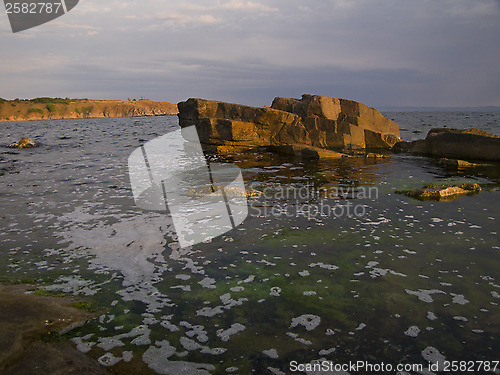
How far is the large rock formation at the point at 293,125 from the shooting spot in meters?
25.3

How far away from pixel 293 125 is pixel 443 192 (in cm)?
1701

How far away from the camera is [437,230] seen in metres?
7.38

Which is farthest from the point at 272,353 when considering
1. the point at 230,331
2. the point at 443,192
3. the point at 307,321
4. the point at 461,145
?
the point at 461,145

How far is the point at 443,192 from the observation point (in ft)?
34.2

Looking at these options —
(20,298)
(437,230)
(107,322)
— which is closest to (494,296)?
(437,230)

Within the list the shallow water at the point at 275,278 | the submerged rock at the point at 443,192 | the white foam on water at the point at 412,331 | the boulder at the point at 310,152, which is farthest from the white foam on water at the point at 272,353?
the boulder at the point at 310,152

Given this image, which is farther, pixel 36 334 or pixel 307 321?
pixel 307 321

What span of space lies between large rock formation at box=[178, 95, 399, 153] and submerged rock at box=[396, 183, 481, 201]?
15.7 meters

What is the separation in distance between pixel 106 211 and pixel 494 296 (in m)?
9.08

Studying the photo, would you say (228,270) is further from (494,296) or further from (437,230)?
(437,230)

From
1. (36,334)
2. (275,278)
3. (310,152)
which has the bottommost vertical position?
(275,278)

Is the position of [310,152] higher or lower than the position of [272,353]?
higher

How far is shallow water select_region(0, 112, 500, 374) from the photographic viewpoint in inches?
144

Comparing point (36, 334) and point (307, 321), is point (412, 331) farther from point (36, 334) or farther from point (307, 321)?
point (36, 334)
